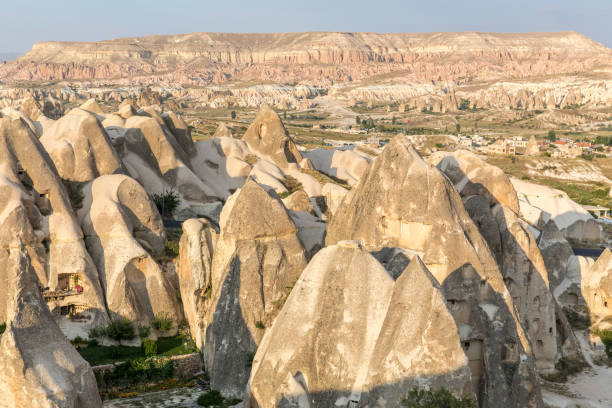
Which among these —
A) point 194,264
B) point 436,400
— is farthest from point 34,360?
point 194,264

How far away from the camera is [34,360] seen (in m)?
14.9

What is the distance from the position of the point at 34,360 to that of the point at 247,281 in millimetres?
9531

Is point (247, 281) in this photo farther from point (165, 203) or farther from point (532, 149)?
point (532, 149)

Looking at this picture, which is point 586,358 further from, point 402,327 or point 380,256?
point 402,327

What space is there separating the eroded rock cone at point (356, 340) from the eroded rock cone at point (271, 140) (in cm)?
3731

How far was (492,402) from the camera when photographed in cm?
2067

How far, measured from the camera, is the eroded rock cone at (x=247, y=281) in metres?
22.6

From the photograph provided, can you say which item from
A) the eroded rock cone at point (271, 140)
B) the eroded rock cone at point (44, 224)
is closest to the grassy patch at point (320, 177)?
the eroded rock cone at point (271, 140)

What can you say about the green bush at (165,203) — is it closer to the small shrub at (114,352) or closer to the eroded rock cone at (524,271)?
the small shrub at (114,352)

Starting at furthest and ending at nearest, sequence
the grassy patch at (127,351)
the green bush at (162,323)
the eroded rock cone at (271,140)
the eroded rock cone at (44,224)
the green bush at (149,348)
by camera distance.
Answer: the eroded rock cone at (271,140), the green bush at (162,323), the eroded rock cone at (44,224), the green bush at (149,348), the grassy patch at (127,351)

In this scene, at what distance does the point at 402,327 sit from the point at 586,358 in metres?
17.4

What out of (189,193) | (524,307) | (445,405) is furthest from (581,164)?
(445,405)

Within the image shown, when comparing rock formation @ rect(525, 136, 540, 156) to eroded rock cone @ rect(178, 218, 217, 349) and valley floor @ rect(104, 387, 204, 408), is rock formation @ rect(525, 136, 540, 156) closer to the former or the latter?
eroded rock cone @ rect(178, 218, 217, 349)

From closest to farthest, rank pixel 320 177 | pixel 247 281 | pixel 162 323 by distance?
pixel 247 281 → pixel 162 323 → pixel 320 177
